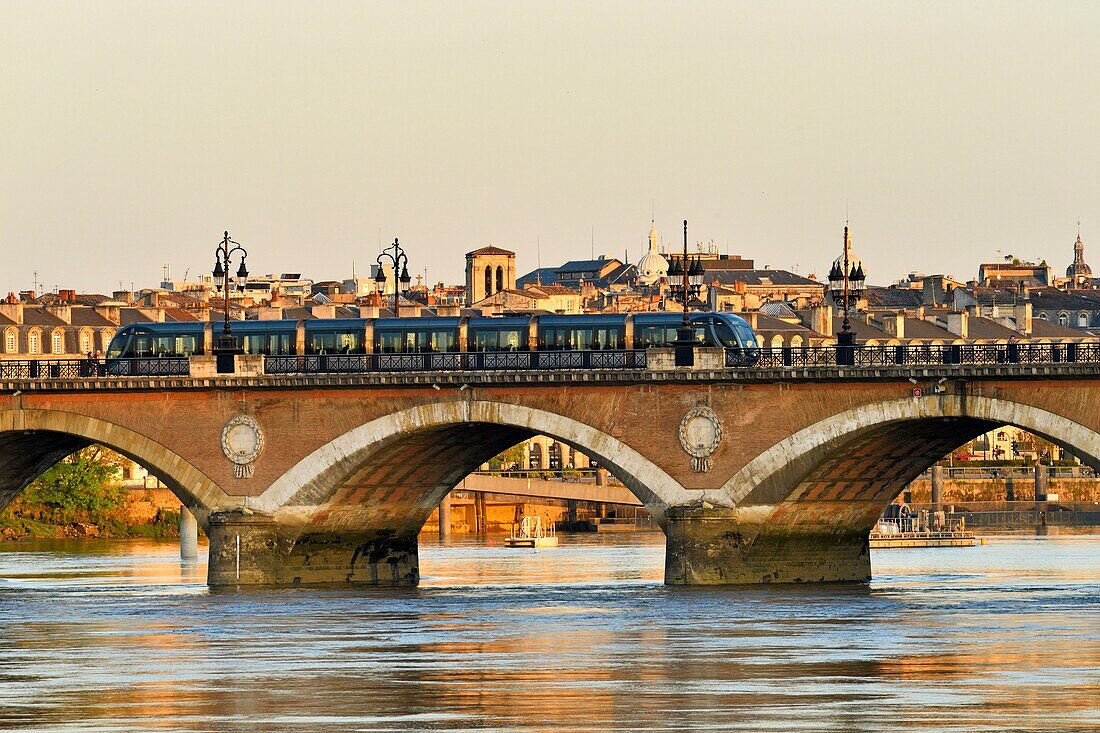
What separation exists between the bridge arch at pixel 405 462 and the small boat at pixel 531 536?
4032 cm

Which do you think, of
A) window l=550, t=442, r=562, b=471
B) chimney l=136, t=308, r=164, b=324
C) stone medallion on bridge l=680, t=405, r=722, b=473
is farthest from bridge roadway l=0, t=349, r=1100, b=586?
window l=550, t=442, r=562, b=471

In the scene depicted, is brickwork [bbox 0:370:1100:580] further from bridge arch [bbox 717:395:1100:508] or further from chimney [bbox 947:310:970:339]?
chimney [bbox 947:310:970:339]

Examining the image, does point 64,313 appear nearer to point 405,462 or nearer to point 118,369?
point 118,369

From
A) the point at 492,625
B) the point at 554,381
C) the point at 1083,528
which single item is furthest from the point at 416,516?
the point at 1083,528

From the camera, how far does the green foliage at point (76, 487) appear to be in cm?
14212

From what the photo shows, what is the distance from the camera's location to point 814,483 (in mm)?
83938

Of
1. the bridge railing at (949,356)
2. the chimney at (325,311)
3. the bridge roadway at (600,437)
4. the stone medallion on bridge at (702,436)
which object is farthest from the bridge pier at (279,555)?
the chimney at (325,311)

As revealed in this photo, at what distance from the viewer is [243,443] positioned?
88250 millimetres

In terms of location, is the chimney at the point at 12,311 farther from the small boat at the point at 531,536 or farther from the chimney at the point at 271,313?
the small boat at the point at 531,536

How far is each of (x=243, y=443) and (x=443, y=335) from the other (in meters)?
7.45

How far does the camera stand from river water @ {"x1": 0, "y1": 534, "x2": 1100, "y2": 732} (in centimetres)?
4856

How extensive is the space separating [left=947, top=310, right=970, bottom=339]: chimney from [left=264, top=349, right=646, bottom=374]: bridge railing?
329ft

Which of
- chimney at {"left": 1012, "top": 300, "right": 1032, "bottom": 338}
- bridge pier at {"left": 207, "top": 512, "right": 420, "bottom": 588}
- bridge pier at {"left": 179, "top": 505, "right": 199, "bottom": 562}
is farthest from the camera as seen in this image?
chimney at {"left": 1012, "top": 300, "right": 1032, "bottom": 338}

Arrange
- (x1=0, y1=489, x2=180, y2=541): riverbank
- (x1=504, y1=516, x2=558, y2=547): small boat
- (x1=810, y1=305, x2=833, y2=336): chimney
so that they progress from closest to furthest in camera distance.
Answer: (x1=504, y1=516, x2=558, y2=547): small boat < (x1=0, y1=489, x2=180, y2=541): riverbank < (x1=810, y1=305, x2=833, y2=336): chimney
